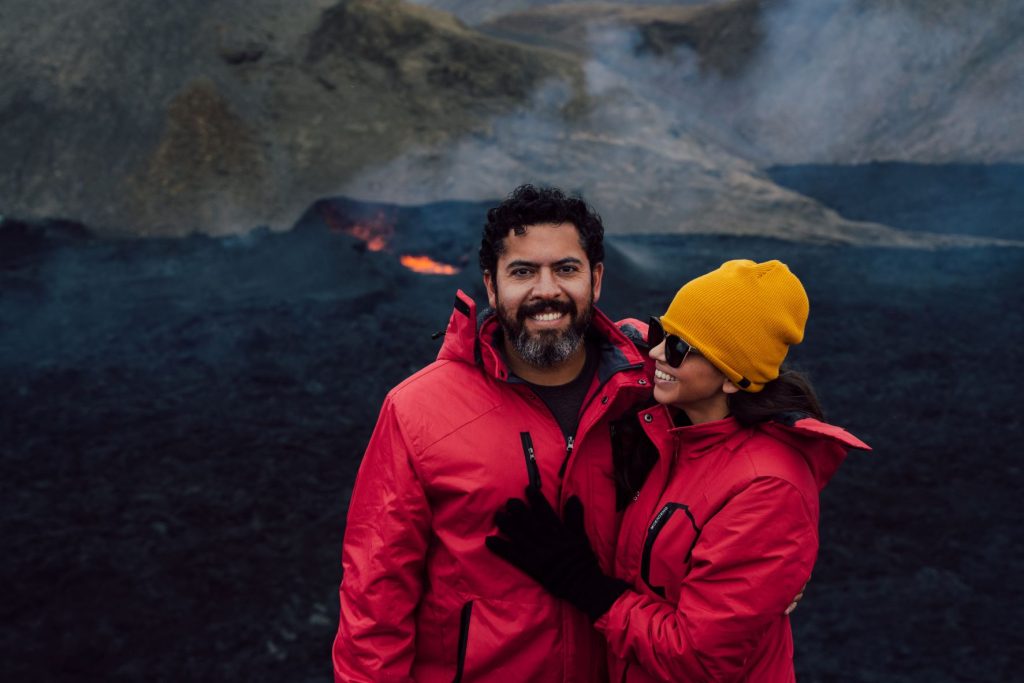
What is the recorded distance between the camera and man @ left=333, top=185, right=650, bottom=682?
2.55m

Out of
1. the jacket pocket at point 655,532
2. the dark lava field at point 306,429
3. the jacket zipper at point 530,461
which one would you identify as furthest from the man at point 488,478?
the dark lava field at point 306,429

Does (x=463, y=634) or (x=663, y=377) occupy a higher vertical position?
(x=663, y=377)

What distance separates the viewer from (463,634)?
8.46 feet

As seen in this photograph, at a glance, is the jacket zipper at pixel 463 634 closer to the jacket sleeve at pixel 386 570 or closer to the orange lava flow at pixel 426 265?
the jacket sleeve at pixel 386 570

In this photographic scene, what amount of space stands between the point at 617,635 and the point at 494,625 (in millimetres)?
392

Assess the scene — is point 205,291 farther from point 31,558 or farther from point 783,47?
point 783,47

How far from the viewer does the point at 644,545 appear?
2.46 metres

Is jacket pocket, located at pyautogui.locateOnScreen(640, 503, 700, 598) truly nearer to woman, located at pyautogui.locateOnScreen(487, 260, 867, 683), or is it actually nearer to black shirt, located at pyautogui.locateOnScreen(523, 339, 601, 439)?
woman, located at pyautogui.locateOnScreen(487, 260, 867, 683)

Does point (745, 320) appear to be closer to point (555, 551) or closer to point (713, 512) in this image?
point (713, 512)

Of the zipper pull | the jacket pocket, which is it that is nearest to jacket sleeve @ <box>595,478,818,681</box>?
the jacket pocket

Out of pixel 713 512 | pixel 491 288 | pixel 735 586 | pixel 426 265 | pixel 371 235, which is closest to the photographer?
pixel 735 586

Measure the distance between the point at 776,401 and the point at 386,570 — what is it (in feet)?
4.10

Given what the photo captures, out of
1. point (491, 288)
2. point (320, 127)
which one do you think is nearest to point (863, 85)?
point (320, 127)

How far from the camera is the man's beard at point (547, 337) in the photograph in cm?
264
